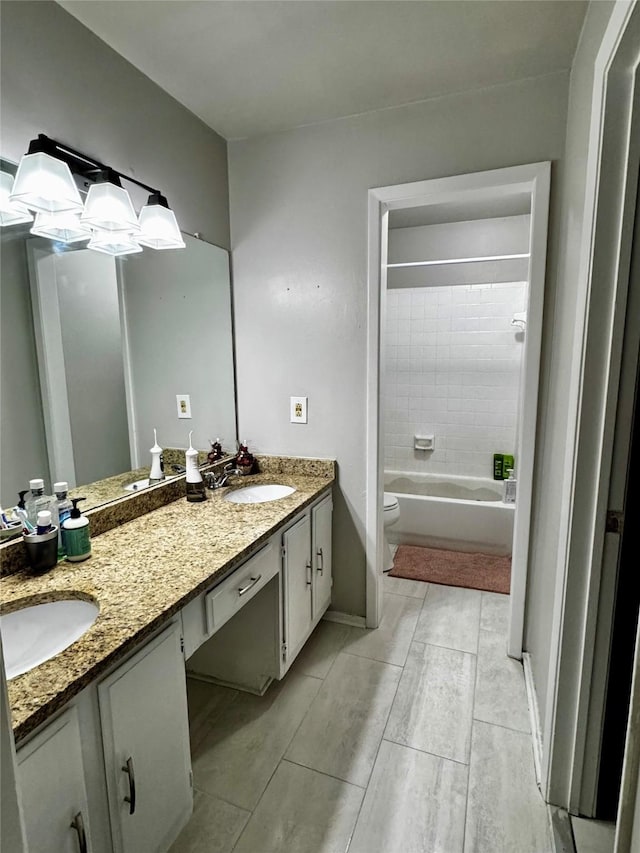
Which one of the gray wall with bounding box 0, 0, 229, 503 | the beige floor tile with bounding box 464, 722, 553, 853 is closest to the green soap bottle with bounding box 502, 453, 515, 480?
the beige floor tile with bounding box 464, 722, 553, 853

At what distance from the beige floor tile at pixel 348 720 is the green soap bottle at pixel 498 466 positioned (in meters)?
1.96

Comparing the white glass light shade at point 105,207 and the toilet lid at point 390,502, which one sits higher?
the white glass light shade at point 105,207

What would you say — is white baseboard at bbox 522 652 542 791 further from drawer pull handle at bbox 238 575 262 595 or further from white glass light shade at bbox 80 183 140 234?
white glass light shade at bbox 80 183 140 234

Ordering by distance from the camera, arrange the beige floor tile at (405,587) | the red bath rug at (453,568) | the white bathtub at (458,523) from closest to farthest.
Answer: the beige floor tile at (405,587)
the red bath rug at (453,568)
the white bathtub at (458,523)

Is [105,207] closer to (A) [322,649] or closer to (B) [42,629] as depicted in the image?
(B) [42,629]

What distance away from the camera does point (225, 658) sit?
1831mm

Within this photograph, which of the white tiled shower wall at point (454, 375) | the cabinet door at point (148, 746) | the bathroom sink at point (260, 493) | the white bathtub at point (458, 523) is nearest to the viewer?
the cabinet door at point (148, 746)

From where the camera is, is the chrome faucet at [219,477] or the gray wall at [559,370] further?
the chrome faucet at [219,477]

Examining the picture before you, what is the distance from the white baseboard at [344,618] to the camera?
226 cm

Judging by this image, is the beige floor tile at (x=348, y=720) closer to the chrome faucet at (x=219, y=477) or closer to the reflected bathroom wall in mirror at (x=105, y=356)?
the chrome faucet at (x=219, y=477)

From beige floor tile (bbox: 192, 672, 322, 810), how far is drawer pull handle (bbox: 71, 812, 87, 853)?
0.68m

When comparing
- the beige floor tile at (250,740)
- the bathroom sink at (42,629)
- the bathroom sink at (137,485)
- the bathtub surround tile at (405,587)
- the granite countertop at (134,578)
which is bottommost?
the beige floor tile at (250,740)

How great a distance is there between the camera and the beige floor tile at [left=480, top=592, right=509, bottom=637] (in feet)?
7.34

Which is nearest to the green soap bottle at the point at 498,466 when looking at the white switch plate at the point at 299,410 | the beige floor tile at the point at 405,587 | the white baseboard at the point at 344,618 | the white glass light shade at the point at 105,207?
the beige floor tile at the point at 405,587
